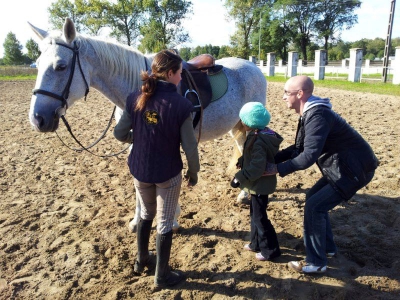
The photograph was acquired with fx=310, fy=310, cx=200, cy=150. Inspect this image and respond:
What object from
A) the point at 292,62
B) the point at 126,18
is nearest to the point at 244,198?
the point at 292,62

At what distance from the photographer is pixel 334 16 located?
175ft

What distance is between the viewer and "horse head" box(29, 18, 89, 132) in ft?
8.57

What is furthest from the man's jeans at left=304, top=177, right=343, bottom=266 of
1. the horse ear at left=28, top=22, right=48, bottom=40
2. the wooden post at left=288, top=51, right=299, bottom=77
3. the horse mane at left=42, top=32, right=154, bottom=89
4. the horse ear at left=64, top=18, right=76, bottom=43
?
the wooden post at left=288, top=51, right=299, bottom=77

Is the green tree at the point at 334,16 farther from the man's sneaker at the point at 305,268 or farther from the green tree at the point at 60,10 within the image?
the man's sneaker at the point at 305,268

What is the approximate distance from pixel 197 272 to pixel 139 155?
1.22 m

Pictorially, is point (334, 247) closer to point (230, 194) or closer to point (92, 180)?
point (230, 194)

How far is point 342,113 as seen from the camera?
9.12m

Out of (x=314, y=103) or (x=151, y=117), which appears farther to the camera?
(x=314, y=103)

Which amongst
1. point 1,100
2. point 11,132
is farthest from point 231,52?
point 11,132

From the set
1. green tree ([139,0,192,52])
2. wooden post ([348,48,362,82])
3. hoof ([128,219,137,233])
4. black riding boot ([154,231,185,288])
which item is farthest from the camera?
green tree ([139,0,192,52])

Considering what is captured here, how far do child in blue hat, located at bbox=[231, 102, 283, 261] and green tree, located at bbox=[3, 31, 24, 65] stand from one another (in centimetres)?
7617

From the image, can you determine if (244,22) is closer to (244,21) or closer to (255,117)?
(244,21)

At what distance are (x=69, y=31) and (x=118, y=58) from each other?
1.63ft

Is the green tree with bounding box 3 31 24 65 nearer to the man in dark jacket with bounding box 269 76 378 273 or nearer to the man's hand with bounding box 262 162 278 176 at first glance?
the man's hand with bounding box 262 162 278 176
